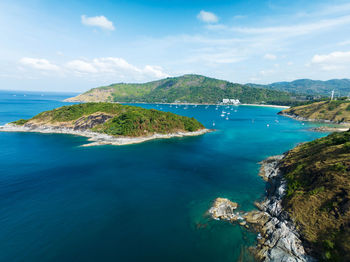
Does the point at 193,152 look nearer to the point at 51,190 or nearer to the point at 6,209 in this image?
the point at 51,190

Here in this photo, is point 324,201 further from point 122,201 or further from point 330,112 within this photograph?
point 330,112

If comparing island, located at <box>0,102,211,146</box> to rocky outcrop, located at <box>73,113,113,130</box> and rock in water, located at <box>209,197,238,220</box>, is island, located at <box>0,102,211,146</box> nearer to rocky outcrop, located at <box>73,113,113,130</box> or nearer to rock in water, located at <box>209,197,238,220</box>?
rocky outcrop, located at <box>73,113,113,130</box>

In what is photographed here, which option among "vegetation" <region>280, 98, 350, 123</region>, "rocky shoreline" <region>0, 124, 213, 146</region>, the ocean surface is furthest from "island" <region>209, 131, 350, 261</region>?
"vegetation" <region>280, 98, 350, 123</region>

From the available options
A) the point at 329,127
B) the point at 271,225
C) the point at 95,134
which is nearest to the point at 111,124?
the point at 95,134

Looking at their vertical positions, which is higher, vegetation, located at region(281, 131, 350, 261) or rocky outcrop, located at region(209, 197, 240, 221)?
vegetation, located at region(281, 131, 350, 261)

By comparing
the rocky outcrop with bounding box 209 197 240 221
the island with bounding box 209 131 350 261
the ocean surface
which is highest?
the island with bounding box 209 131 350 261

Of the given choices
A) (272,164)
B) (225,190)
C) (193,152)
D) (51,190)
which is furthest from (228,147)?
(51,190)
